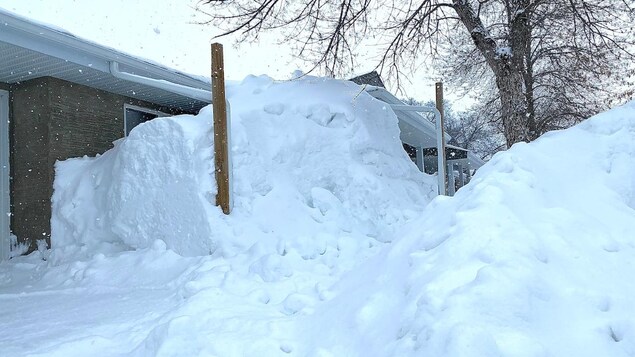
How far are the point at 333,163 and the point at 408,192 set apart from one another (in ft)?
5.87

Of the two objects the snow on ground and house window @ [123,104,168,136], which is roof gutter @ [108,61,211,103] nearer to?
the snow on ground

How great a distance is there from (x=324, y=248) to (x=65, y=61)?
176 inches

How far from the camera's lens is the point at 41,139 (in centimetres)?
785

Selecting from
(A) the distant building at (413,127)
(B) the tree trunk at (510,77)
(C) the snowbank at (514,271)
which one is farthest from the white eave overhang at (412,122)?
(C) the snowbank at (514,271)

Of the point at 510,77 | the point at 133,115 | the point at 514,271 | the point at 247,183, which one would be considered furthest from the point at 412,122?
the point at 514,271

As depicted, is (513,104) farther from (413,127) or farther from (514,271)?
(514,271)

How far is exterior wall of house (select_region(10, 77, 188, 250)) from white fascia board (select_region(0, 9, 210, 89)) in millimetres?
1047

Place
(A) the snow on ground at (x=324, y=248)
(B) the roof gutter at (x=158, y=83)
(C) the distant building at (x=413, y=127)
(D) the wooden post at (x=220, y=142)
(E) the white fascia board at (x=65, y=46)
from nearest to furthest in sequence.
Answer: (A) the snow on ground at (x=324, y=248), (E) the white fascia board at (x=65, y=46), (D) the wooden post at (x=220, y=142), (B) the roof gutter at (x=158, y=83), (C) the distant building at (x=413, y=127)

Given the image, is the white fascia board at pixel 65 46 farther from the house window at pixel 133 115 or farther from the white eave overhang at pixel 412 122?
the white eave overhang at pixel 412 122

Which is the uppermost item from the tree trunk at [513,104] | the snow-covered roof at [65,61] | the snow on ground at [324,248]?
the snow-covered roof at [65,61]

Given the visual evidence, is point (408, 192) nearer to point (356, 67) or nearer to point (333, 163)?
point (333, 163)

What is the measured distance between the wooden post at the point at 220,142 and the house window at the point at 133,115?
10.6 feet

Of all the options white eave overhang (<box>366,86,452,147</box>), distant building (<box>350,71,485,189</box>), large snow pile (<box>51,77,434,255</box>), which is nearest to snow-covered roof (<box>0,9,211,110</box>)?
large snow pile (<box>51,77,434,255</box>)

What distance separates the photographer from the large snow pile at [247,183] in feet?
21.7
